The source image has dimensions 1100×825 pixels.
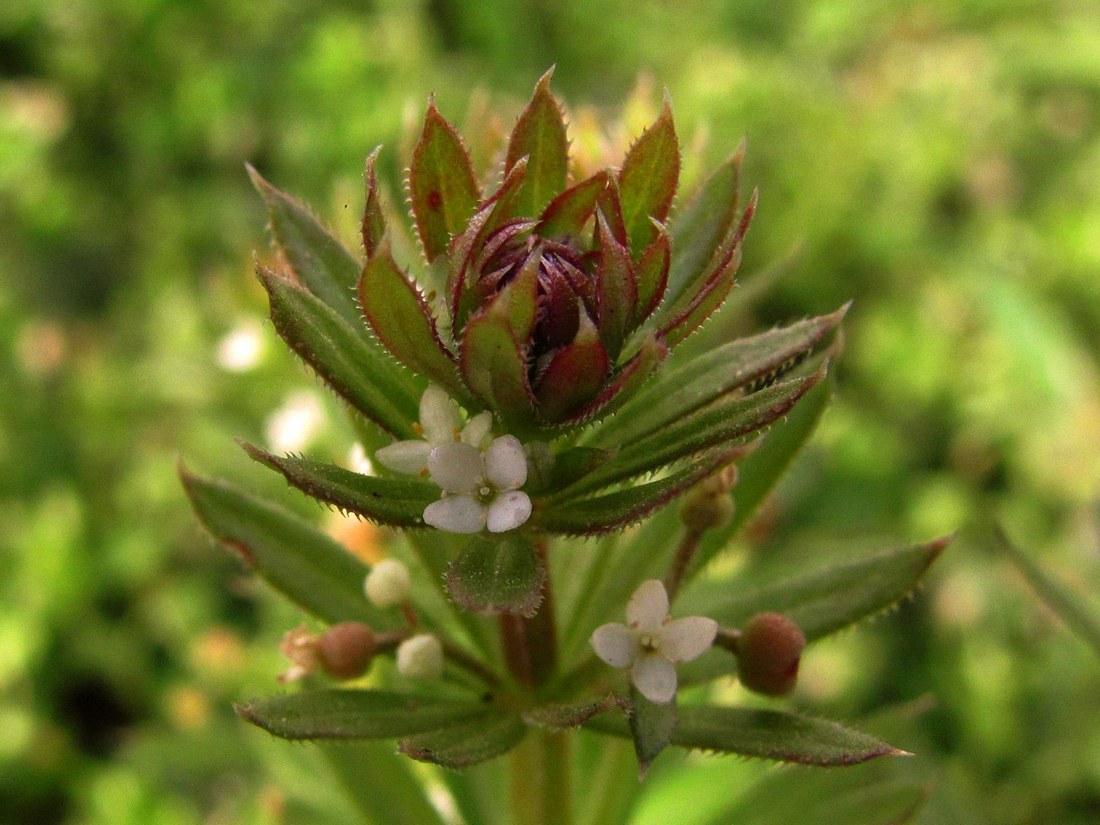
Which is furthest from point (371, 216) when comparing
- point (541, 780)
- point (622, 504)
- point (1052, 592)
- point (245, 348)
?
point (245, 348)

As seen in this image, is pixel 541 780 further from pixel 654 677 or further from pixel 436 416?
pixel 436 416

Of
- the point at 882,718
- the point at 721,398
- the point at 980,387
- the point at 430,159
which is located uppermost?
the point at 430,159

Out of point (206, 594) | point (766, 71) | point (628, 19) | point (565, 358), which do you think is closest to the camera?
point (565, 358)

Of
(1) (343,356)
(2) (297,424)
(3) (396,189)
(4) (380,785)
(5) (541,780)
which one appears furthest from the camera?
(3) (396,189)

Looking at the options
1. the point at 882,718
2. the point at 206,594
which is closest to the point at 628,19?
the point at 206,594

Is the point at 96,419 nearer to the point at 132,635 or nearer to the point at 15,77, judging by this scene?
the point at 132,635

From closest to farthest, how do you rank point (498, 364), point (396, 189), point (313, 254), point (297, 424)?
point (498, 364)
point (313, 254)
point (297, 424)
point (396, 189)
